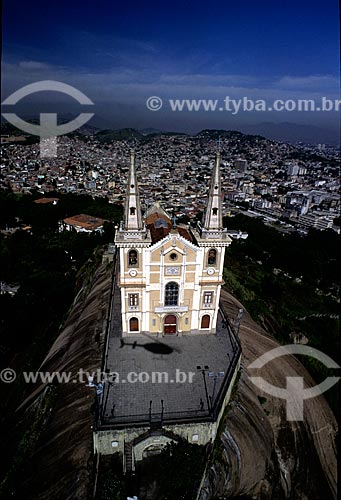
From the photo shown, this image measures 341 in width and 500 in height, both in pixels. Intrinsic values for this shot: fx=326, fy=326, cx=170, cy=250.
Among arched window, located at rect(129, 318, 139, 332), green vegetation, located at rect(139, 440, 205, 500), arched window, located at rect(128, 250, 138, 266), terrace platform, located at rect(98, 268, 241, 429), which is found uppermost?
arched window, located at rect(128, 250, 138, 266)

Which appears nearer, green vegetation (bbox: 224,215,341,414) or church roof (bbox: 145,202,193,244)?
church roof (bbox: 145,202,193,244)

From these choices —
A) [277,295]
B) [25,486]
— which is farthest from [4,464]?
[277,295]

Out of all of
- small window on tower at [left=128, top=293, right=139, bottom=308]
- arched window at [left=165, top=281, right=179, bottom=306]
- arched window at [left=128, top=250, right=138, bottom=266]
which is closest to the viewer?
arched window at [left=128, top=250, right=138, bottom=266]

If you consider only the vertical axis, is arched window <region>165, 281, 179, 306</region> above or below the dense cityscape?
below

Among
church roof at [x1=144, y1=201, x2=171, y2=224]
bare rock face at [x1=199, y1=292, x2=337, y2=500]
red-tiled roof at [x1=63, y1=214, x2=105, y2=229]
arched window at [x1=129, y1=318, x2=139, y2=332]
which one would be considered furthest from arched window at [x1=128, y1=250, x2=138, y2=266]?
red-tiled roof at [x1=63, y1=214, x2=105, y2=229]

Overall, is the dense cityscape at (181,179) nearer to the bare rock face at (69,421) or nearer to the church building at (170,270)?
the bare rock face at (69,421)

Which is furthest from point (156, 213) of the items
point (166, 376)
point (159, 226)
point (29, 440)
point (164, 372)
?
point (29, 440)

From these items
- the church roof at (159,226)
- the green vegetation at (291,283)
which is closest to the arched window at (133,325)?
the church roof at (159,226)

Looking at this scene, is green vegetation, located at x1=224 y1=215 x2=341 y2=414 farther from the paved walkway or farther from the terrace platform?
the paved walkway
